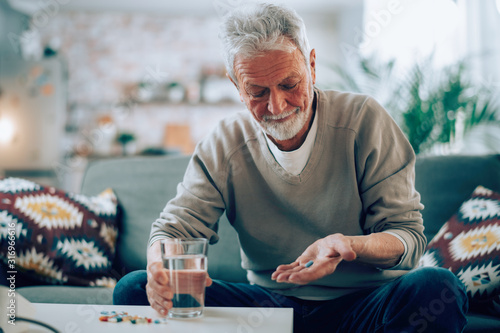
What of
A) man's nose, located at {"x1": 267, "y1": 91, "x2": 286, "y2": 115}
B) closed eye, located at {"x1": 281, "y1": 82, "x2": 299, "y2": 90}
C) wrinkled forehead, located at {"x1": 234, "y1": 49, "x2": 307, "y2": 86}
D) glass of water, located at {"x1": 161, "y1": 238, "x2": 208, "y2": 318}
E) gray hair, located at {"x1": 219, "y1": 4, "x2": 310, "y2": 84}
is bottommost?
glass of water, located at {"x1": 161, "y1": 238, "x2": 208, "y2": 318}

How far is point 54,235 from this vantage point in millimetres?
1581

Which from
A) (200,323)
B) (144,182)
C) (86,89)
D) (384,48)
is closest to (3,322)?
(200,323)

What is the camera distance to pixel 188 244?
85cm

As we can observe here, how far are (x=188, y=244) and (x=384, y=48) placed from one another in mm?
2941

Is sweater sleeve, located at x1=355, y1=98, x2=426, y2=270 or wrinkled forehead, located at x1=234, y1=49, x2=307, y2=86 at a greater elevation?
wrinkled forehead, located at x1=234, y1=49, x2=307, y2=86

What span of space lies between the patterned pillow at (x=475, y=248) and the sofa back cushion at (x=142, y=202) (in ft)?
2.08

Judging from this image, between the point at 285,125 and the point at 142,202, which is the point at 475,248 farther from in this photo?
the point at 142,202

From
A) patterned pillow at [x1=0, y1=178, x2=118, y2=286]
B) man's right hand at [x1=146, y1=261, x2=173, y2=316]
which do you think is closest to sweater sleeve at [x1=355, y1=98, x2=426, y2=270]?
man's right hand at [x1=146, y1=261, x2=173, y2=316]

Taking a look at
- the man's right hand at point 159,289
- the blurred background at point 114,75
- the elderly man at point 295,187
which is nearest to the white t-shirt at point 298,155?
the elderly man at point 295,187

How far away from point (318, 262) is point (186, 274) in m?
0.25

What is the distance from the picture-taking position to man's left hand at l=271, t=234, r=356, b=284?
0.89 metres

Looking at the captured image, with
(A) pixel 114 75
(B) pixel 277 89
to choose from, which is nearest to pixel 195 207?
(B) pixel 277 89

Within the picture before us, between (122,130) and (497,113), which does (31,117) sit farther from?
(497,113)

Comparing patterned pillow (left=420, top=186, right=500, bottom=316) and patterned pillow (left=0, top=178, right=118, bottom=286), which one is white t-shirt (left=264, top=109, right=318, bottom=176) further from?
patterned pillow (left=0, top=178, right=118, bottom=286)
